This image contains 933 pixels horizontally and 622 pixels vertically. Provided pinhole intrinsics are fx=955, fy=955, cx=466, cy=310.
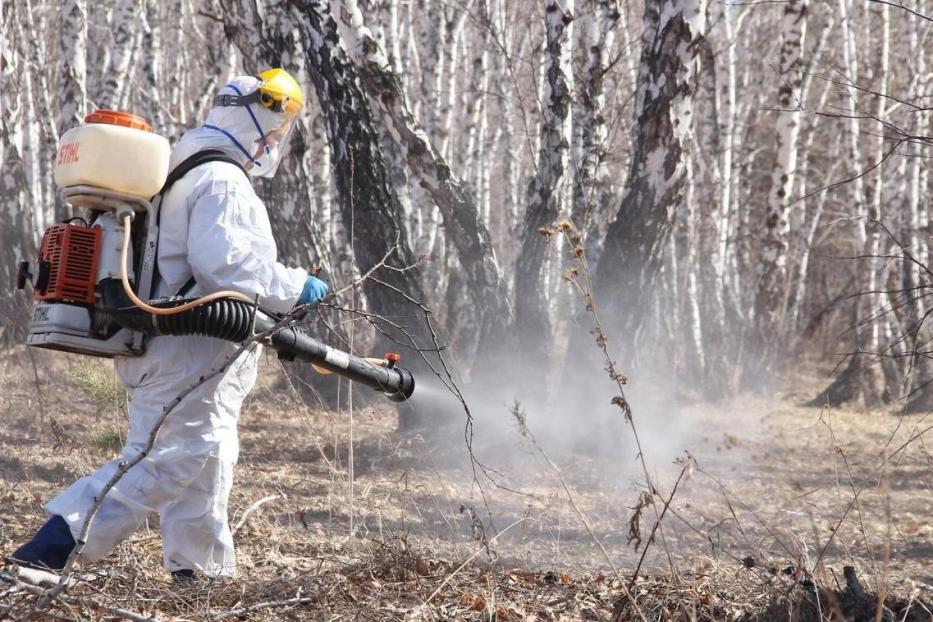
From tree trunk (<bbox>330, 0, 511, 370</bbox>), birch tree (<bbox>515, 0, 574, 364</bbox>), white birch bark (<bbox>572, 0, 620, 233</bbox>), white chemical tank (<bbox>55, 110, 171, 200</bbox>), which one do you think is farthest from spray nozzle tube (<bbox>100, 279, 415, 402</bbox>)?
white birch bark (<bbox>572, 0, 620, 233</bbox>)

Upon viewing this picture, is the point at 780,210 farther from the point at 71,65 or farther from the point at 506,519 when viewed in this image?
the point at 71,65

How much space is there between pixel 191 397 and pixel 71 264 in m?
0.64

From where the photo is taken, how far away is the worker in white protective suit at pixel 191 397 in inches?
132

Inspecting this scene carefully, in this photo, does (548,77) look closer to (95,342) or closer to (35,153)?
(95,342)

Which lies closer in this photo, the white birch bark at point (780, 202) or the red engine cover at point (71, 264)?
the red engine cover at point (71, 264)

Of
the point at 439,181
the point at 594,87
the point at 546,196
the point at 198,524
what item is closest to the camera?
the point at 198,524

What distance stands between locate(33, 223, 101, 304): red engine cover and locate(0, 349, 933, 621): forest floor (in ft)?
3.21

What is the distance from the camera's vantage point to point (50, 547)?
129 inches

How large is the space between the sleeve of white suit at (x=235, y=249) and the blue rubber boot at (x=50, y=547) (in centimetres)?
97

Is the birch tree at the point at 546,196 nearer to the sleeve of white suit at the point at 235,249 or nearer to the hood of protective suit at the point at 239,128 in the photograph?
the hood of protective suit at the point at 239,128

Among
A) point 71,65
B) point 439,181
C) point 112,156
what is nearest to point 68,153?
point 112,156

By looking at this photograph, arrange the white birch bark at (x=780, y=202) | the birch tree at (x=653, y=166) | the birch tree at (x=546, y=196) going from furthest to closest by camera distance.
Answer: the white birch bark at (x=780, y=202), the birch tree at (x=546, y=196), the birch tree at (x=653, y=166)

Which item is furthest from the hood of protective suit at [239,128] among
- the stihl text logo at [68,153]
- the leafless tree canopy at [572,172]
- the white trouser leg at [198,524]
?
the white trouser leg at [198,524]

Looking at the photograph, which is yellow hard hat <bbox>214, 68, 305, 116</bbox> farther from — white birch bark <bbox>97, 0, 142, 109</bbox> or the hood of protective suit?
white birch bark <bbox>97, 0, 142, 109</bbox>
